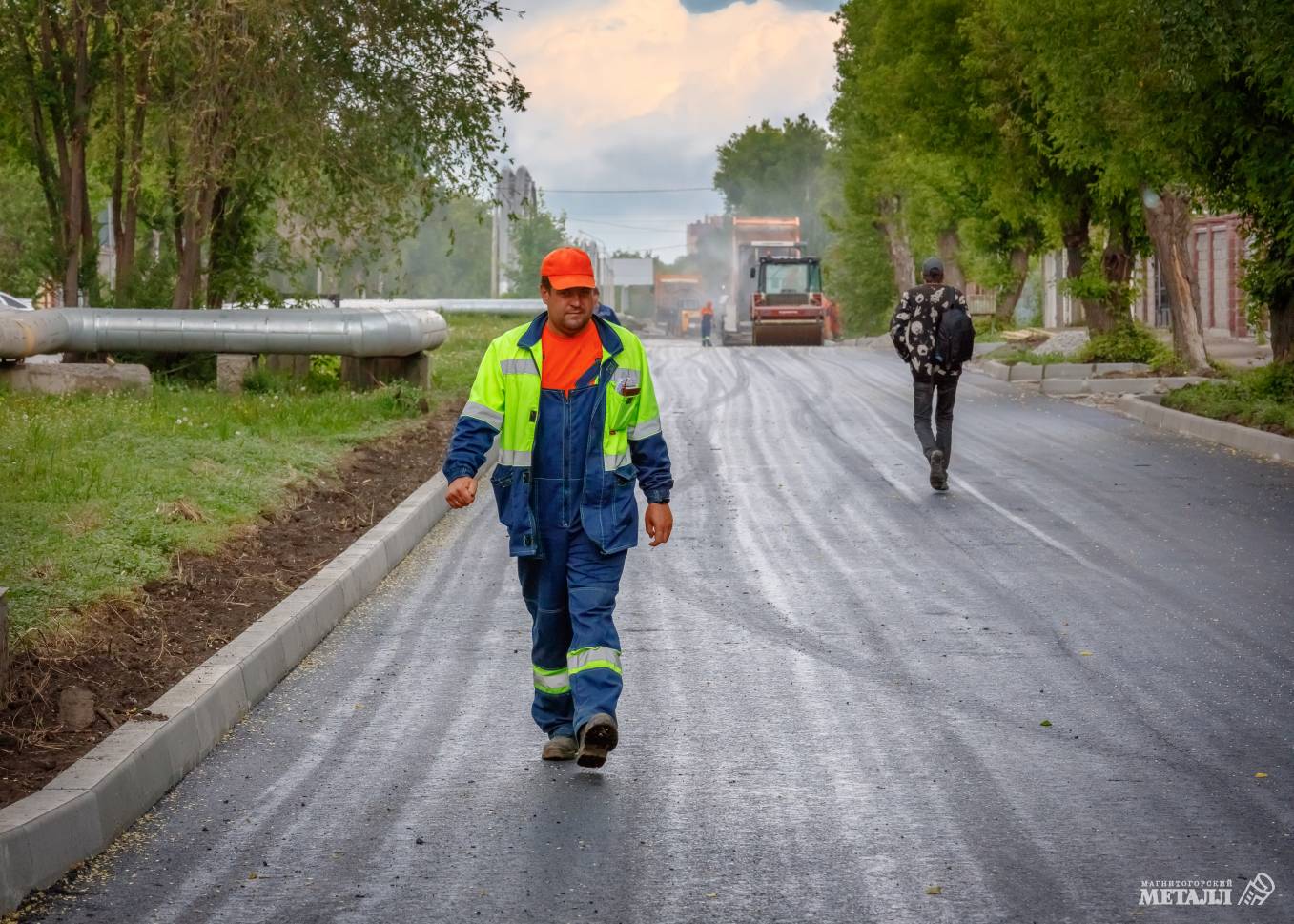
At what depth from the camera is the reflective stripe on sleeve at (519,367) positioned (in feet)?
20.4

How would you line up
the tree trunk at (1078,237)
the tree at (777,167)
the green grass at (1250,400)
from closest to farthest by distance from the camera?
the green grass at (1250,400)
the tree trunk at (1078,237)
the tree at (777,167)

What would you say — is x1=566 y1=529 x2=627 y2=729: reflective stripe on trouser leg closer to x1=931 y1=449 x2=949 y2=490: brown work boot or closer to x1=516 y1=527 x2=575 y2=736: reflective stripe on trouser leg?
x1=516 y1=527 x2=575 y2=736: reflective stripe on trouser leg

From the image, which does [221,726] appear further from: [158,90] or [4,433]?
[158,90]

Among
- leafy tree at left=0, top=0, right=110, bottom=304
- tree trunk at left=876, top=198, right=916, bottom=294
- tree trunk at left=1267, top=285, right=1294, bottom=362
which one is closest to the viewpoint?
tree trunk at left=1267, top=285, right=1294, bottom=362

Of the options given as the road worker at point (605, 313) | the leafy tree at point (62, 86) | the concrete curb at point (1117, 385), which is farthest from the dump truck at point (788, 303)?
the road worker at point (605, 313)

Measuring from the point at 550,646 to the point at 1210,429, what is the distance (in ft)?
46.4

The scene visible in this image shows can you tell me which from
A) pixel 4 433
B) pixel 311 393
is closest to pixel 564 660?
pixel 4 433

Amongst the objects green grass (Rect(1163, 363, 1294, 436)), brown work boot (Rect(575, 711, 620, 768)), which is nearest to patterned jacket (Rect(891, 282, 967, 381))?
green grass (Rect(1163, 363, 1294, 436))

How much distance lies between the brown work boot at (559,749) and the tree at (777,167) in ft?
390

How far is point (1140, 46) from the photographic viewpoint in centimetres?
2058

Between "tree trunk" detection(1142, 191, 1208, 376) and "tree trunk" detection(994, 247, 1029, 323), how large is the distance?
1855cm

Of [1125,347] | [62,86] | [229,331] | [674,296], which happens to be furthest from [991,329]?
[674,296]

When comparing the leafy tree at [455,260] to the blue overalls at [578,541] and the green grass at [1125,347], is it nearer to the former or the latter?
the green grass at [1125,347]

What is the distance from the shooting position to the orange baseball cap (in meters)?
6.13
